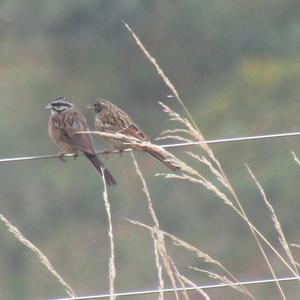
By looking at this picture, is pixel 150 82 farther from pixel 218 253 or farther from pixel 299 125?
pixel 218 253

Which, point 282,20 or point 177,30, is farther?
point 177,30

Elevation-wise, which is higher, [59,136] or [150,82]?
[150,82]

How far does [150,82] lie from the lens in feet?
96.9

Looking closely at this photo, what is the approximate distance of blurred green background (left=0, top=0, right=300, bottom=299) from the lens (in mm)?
23422

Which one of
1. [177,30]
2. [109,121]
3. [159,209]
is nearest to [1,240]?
[159,209]

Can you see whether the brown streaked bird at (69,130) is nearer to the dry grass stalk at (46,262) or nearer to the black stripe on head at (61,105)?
the black stripe on head at (61,105)

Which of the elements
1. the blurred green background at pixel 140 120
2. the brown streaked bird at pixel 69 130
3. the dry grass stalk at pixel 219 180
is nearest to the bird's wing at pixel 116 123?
the brown streaked bird at pixel 69 130

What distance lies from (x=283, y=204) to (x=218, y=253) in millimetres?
1432

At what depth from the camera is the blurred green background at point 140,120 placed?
23.4 meters

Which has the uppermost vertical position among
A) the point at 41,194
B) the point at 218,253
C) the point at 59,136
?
the point at 41,194

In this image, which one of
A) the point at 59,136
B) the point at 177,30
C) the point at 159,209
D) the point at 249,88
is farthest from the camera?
the point at 177,30

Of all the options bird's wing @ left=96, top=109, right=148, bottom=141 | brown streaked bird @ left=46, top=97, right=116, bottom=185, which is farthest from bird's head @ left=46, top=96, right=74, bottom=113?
bird's wing @ left=96, top=109, right=148, bottom=141

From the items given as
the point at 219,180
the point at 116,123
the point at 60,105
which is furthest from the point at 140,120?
the point at 219,180

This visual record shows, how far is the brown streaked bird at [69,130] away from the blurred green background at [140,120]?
11127 mm
